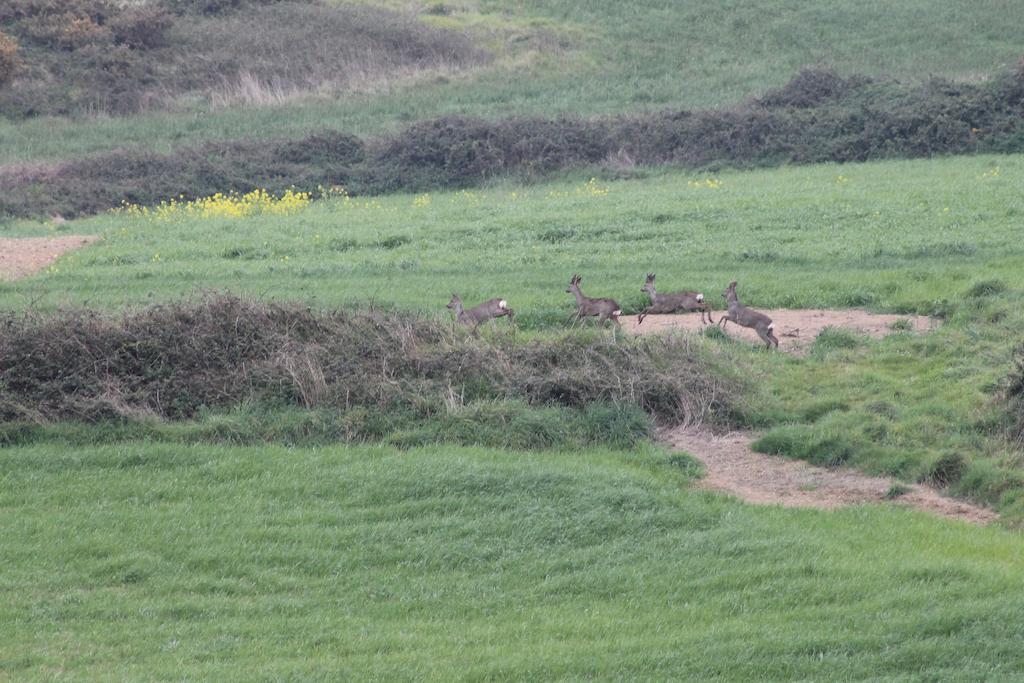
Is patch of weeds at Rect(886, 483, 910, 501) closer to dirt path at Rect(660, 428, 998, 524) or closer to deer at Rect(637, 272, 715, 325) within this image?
dirt path at Rect(660, 428, 998, 524)

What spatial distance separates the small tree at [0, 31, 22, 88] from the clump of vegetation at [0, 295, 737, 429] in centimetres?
3417

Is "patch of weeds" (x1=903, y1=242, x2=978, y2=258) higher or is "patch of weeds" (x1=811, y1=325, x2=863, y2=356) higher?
"patch of weeds" (x1=903, y1=242, x2=978, y2=258)

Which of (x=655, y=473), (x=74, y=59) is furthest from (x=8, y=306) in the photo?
(x=74, y=59)

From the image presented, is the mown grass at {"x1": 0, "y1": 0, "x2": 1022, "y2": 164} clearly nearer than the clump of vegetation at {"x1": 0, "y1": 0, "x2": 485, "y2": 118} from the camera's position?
Yes

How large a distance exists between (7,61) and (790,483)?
3979 cm

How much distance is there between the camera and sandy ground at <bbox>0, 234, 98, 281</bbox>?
23909 millimetres

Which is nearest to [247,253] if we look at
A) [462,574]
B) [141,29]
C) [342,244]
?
[342,244]

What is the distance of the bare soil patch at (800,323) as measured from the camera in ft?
58.1

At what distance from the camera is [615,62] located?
2040 inches

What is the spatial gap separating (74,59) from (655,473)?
40.7 m

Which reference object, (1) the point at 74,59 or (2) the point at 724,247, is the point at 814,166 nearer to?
(2) the point at 724,247

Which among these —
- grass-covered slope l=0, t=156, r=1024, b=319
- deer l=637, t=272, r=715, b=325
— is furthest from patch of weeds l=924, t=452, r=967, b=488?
deer l=637, t=272, r=715, b=325

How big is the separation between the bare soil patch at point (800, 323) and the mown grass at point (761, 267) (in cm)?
32

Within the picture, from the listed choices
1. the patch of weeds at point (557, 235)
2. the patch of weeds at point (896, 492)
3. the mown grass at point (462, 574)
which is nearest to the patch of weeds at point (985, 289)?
the patch of weeds at point (896, 492)
